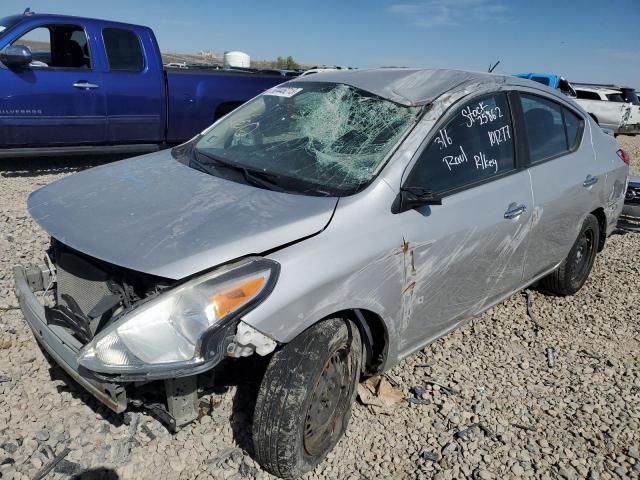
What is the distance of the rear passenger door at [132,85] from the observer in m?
7.11

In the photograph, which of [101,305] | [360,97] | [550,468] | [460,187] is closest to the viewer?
[101,305]

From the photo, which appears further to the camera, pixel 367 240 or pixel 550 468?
pixel 550 468

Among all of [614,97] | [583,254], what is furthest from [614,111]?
[583,254]

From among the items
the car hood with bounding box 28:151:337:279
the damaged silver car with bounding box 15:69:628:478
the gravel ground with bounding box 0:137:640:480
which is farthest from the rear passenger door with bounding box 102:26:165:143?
the car hood with bounding box 28:151:337:279

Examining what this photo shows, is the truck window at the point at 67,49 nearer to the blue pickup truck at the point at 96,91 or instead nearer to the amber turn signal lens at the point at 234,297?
the blue pickup truck at the point at 96,91

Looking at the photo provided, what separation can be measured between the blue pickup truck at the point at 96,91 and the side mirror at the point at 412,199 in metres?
5.61

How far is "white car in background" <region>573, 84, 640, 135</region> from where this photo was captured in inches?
640

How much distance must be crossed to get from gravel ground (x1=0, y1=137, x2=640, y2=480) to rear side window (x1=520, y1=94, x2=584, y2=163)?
50.9 inches

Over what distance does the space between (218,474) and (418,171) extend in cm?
169

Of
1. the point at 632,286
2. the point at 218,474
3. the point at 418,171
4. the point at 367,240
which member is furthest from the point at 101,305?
the point at 632,286

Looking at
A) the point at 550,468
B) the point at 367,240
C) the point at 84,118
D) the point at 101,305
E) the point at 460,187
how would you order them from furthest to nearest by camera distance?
the point at 84,118, the point at 460,187, the point at 550,468, the point at 367,240, the point at 101,305

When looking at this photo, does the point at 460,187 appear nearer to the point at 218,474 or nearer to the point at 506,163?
the point at 506,163

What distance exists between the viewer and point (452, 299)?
9.71ft

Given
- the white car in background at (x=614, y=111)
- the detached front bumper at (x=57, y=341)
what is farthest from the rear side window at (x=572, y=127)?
the white car in background at (x=614, y=111)
